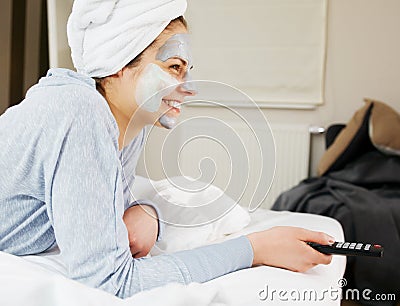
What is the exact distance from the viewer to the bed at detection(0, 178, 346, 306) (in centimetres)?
58

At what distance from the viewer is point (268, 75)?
9.91ft

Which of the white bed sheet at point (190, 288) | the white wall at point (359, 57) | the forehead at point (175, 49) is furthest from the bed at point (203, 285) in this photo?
the white wall at point (359, 57)

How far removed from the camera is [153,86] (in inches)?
32.4

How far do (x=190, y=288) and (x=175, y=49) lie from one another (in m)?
0.35

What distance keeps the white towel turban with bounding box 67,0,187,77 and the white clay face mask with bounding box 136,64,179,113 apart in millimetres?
33

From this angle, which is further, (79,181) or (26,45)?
(26,45)

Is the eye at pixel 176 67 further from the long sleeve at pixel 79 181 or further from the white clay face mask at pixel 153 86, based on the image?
the long sleeve at pixel 79 181

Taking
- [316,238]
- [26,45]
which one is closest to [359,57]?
[26,45]

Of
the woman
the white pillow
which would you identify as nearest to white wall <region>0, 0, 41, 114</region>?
the white pillow

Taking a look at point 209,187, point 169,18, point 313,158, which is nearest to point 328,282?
point 209,187

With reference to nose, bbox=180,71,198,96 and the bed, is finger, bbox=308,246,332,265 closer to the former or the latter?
the bed

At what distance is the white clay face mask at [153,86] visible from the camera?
81cm

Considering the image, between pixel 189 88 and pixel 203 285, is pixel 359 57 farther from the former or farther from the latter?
pixel 203 285

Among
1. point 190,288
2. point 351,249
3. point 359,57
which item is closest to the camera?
point 190,288
